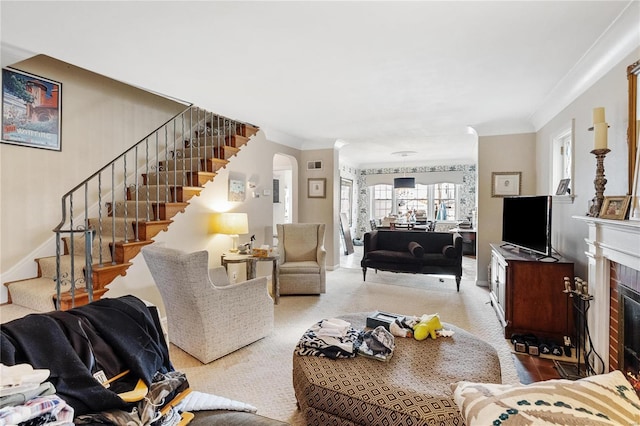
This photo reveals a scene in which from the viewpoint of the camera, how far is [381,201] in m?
10.6

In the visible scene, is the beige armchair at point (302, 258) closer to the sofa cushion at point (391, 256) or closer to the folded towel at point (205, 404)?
the sofa cushion at point (391, 256)

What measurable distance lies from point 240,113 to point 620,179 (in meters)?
3.97

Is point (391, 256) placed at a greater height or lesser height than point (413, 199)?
lesser

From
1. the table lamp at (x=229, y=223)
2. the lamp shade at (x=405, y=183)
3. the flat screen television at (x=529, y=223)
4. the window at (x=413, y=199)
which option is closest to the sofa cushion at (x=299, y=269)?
the table lamp at (x=229, y=223)

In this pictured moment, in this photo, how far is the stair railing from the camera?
8.95 ft

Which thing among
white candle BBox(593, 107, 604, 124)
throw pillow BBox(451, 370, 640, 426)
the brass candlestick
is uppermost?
white candle BBox(593, 107, 604, 124)

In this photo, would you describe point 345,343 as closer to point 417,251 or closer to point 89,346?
point 89,346

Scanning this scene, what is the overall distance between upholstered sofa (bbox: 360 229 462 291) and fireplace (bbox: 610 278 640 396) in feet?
8.84

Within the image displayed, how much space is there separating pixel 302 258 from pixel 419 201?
246 inches

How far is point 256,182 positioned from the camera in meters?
5.11

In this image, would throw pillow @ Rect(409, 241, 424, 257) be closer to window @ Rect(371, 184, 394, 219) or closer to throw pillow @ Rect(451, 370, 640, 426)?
throw pillow @ Rect(451, 370, 640, 426)

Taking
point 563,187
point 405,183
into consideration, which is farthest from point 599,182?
point 405,183

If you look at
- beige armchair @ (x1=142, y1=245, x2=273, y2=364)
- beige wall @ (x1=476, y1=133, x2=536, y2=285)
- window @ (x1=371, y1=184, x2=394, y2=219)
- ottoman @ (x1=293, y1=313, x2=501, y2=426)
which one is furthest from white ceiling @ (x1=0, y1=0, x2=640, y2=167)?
window @ (x1=371, y1=184, x2=394, y2=219)

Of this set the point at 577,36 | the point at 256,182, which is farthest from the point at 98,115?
the point at 577,36
